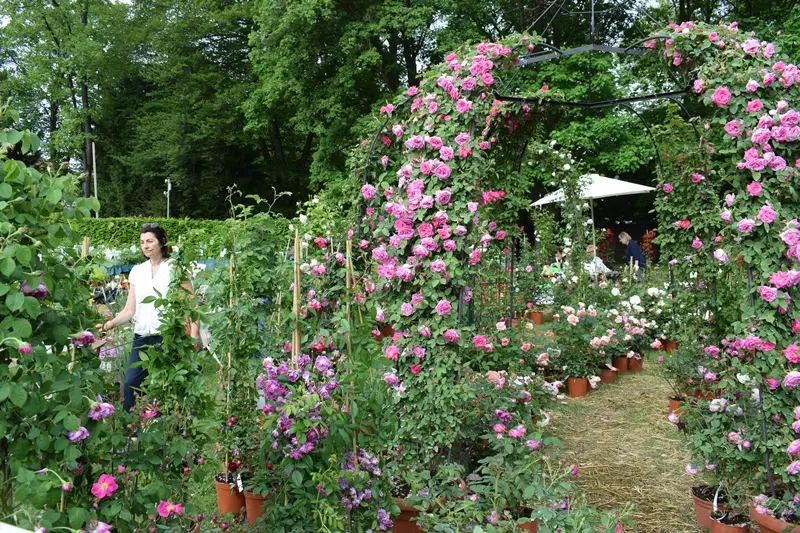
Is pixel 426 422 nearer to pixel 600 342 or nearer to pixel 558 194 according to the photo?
pixel 600 342

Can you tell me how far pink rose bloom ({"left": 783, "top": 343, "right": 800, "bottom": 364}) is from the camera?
256cm

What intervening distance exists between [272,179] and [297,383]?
19.6m

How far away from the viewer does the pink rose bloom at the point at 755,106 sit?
8.83 ft

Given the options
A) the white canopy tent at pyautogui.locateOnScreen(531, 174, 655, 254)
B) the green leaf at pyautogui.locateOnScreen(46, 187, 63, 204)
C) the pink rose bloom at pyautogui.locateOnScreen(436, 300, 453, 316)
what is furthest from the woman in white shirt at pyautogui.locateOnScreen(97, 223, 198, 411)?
the white canopy tent at pyautogui.locateOnScreen(531, 174, 655, 254)

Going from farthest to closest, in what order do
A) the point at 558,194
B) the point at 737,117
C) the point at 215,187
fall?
the point at 215,187 → the point at 558,194 → the point at 737,117

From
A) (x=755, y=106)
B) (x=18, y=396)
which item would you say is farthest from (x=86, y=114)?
(x=18, y=396)

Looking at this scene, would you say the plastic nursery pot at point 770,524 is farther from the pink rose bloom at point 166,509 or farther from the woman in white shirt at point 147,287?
the woman in white shirt at point 147,287

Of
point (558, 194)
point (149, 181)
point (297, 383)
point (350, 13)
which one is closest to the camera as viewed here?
point (297, 383)

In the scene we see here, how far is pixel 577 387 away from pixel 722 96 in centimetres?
307

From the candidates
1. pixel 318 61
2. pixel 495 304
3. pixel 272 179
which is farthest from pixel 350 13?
pixel 495 304

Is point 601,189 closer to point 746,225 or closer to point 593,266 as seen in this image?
point 593,266

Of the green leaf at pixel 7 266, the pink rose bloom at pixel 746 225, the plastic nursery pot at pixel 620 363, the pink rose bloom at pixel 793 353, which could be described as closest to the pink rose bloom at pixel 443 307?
the pink rose bloom at pixel 746 225

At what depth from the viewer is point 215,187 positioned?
21.2m

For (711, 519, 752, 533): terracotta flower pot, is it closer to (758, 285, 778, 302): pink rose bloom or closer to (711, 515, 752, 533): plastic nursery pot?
(711, 515, 752, 533): plastic nursery pot
